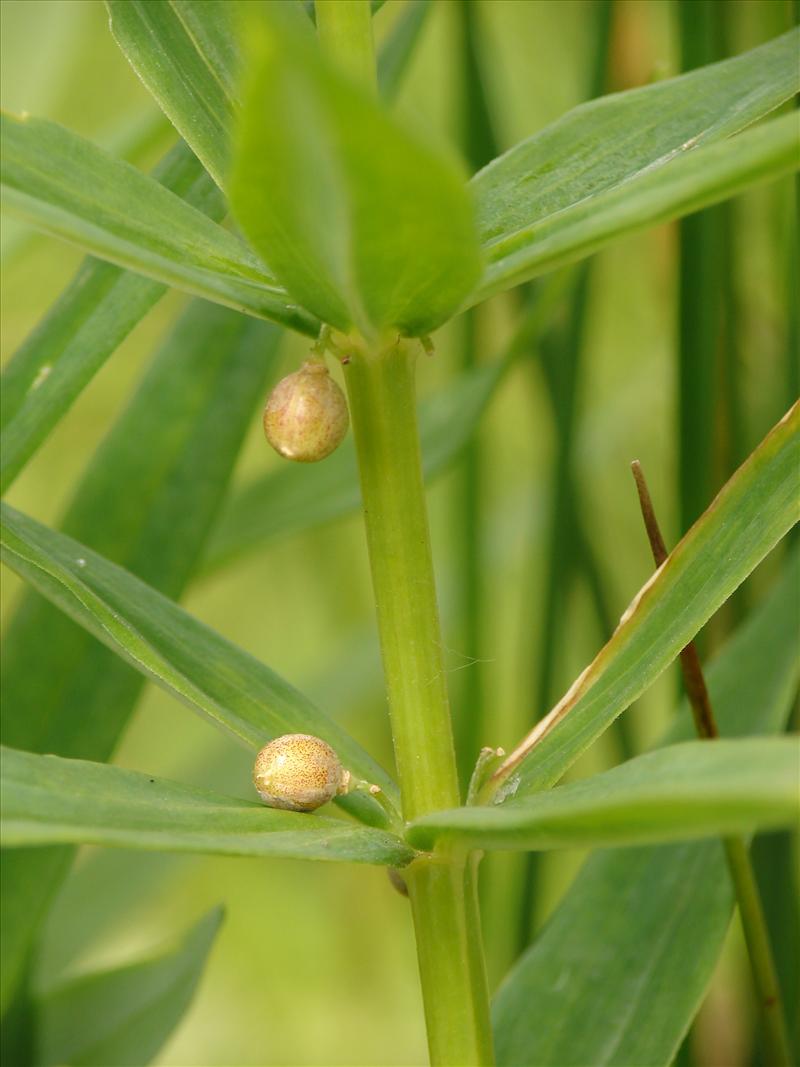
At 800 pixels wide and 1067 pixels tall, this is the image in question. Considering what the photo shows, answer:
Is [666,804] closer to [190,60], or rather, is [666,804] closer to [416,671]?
[416,671]

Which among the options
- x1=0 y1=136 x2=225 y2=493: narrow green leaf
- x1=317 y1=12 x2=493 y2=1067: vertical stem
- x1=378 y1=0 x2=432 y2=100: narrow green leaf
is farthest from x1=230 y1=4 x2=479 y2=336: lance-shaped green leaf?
x1=378 y1=0 x2=432 y2=100: narrow green leaf

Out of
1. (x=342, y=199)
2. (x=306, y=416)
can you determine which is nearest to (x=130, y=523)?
(x=306, y=416)

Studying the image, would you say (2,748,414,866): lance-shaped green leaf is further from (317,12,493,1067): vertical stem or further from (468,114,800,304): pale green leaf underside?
(468,114,800,304): pale green leaf underside

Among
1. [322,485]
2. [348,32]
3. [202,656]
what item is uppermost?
[322,485]

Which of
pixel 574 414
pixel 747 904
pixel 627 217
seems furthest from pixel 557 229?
pixel 574 414

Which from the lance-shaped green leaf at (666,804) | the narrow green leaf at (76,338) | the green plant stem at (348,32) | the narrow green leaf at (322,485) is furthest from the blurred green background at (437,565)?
the lance-shaped green leaf at (666,804)

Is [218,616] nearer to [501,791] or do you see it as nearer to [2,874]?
[2,874]

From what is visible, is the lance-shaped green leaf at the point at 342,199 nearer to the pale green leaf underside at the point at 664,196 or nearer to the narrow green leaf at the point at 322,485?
the pale green leaf underside at the point at 664,196
